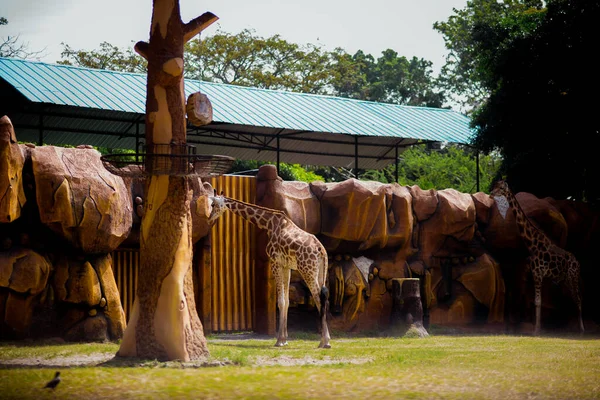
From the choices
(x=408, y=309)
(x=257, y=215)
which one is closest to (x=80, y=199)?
(x=257, y=215)

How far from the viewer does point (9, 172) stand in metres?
12.8

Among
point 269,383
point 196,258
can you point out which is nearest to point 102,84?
point 196,258

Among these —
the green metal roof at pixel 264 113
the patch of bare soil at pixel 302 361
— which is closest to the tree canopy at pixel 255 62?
the green metal roof at pixel 264 113

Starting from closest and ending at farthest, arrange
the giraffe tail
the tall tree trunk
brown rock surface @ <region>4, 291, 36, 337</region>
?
the tall tree trunk
brown rock surface @ <region>4, 291, 36, 337</region>
the giraffe tail

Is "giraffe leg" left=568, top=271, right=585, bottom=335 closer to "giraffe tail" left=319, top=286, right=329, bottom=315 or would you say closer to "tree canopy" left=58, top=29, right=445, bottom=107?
"giraffe tail" left=319, top=286, right=329, bottom=315

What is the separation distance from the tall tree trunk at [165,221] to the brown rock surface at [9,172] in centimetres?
236

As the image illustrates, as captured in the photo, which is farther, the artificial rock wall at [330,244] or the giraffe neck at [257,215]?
the giraffe neck at [257,215]

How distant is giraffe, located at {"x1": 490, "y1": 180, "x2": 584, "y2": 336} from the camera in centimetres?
1884

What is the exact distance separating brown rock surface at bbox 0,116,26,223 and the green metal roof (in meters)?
4.52

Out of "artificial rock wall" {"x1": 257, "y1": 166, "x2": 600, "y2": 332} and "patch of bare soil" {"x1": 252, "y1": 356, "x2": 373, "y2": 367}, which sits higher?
"artificial rock wall" {"x1": 257, "y1": 166, "x2": 600, "y2": 332}

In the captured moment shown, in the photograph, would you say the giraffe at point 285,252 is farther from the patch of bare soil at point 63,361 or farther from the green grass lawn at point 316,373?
the patch of bare soil at point 63,361

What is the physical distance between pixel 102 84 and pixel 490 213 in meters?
8.86

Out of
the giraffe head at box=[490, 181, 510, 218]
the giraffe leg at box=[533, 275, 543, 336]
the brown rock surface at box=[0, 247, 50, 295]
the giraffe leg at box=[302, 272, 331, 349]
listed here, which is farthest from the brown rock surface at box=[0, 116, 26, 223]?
the giraffe leg at box=[533, 275, 543, 336]

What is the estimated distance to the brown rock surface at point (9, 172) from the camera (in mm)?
12672
